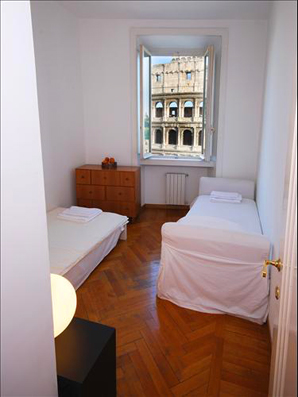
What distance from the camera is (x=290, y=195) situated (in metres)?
1.02

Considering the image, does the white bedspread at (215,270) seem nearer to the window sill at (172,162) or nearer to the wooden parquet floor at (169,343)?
the wooden parquet floor at (169,343)

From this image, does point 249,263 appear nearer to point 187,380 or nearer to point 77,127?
point 187,380

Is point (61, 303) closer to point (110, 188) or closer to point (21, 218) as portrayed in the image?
point (21, 218)

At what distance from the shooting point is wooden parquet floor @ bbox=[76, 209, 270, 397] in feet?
6.19

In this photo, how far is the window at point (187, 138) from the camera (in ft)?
18.6

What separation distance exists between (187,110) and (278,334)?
4.82 m

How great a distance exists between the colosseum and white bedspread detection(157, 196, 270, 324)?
3.30m

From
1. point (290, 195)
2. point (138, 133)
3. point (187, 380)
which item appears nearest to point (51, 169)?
point (138, 133)

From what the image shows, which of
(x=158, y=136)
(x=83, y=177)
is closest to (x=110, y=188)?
(x=83, y=177)

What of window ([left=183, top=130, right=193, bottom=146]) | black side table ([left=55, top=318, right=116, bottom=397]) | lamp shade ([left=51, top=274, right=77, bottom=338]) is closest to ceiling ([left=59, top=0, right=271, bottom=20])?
window ([left=183, top=130, right=193, bottom=146])

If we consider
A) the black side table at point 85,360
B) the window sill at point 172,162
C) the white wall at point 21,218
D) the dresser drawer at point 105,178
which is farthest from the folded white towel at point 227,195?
the white wall at point 21,218

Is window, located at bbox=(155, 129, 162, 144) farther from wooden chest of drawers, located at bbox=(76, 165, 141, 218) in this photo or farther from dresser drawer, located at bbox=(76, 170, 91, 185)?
dresser drawer, located at bbox=(76, 170, 91, 185)

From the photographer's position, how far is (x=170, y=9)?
405 cm

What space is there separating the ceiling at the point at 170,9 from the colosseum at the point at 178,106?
105 cm
